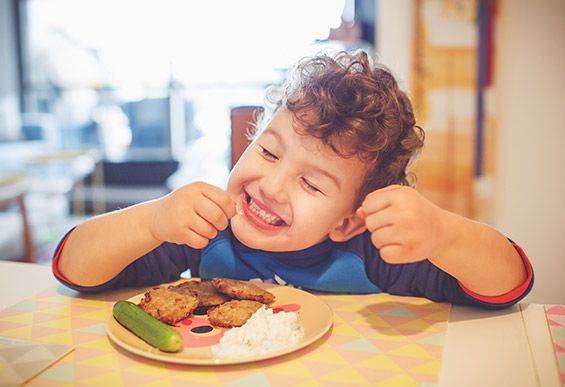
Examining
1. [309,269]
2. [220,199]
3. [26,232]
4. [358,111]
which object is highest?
[358,111]

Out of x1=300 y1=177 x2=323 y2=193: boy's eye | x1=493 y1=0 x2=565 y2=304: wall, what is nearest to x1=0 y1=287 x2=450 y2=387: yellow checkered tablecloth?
x1=300 y1=177 x2=323 y2=193: boy's eye

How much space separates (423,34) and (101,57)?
3.82 m

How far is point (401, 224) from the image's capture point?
81 centimetres

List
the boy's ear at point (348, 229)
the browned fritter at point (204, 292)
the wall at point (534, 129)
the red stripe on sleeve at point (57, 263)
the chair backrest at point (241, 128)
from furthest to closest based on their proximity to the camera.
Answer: the wall at point (534, 129), the chair backrest at point (241, 128), the boy's ear at point (348, 229), the red stripe on sleeve at point (57, 263), the browned fritter at point (204, 292)

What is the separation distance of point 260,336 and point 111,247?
0.40 metres

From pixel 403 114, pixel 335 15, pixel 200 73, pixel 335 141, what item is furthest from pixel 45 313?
pixel 200 73

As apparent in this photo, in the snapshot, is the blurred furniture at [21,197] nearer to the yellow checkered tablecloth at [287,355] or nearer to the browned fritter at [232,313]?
the yellow checkered tablecloth at [287,355]

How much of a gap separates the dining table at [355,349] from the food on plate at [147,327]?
25 millimetres

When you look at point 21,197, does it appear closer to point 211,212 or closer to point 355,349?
point 211,212

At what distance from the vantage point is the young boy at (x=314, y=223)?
937mm

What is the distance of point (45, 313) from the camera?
3.01 ft

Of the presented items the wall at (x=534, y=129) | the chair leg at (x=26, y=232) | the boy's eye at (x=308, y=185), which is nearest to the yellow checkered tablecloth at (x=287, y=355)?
the boy's eye at (x=308, y=185)

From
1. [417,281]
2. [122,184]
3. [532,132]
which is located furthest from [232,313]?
[122,184]

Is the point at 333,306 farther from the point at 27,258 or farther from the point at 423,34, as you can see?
the point at 27,258
